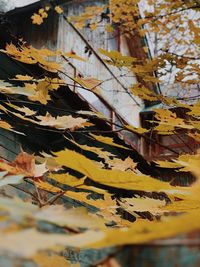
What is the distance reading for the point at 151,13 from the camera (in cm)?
366

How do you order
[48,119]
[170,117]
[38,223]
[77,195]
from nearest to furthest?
[38,223]
[77,195]
[48,119]
[170,117]

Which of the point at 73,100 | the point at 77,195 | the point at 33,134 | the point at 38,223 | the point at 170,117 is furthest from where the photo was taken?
the point at 33,134

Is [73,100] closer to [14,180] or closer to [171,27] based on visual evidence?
[171,27]

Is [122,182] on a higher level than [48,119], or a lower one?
lower

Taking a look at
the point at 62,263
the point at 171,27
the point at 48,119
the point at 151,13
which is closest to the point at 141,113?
the point at 171,27

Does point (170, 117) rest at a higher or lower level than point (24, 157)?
higher

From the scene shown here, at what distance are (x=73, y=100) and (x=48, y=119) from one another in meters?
1.84

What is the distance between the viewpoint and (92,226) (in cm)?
44

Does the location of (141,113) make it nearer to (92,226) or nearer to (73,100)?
(73,100)

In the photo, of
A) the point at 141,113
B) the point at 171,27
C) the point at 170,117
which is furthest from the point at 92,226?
the point at 141,113

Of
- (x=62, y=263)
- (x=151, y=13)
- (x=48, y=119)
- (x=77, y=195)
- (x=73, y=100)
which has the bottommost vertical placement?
(x=62, y=263)

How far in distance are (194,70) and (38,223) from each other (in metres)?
1.99

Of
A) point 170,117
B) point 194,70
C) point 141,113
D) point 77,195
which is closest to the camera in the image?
point 77,195

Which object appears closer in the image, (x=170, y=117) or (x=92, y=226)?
(x=92, y=226)
